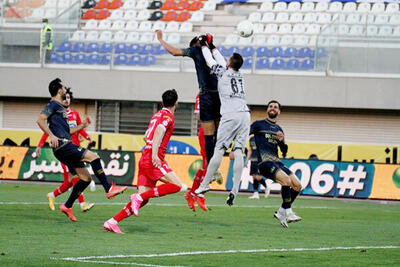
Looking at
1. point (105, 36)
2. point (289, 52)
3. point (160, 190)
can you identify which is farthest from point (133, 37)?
point (160, 190)

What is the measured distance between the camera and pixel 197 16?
36500 mm

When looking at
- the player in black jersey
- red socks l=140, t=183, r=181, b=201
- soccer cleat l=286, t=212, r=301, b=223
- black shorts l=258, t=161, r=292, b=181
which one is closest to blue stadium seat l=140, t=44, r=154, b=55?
the player in black jersey

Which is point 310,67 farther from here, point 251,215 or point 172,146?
point 251,215

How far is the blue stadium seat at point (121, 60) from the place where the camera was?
33500mm

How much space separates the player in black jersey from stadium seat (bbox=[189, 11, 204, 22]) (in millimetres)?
21013

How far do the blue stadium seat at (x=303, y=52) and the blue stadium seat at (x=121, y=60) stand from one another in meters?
6.67

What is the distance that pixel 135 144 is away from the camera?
94.1ft

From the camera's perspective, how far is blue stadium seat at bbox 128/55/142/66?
109ft

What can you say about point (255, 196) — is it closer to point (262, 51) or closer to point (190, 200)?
point (190, 200)

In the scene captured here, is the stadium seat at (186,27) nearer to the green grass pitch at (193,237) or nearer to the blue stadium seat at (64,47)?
the blue stadium seat at (64,47)

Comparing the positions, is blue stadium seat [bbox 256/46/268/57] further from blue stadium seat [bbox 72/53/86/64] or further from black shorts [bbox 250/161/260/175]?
black shorts [bbox 250/161/260/175]

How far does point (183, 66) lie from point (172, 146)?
542 cm

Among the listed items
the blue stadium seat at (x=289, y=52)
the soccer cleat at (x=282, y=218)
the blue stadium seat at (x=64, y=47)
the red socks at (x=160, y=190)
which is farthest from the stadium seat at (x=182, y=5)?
the red socks at (x=160, y=190)

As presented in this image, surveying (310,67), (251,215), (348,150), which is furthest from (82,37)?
(251,215)
